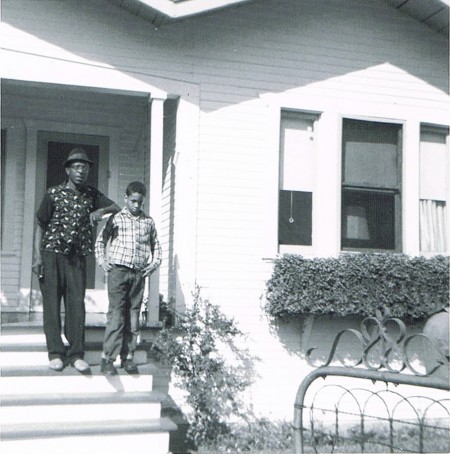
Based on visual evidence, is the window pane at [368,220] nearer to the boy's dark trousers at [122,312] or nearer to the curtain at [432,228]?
the curtain at [432,228]

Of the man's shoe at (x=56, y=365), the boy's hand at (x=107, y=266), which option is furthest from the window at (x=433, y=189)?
the man's shoe at (x=56, y=365)

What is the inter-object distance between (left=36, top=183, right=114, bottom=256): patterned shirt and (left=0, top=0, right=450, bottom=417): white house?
3.28 feet

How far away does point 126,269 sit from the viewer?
622 centimetres

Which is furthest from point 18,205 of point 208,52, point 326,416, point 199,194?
point 326,416

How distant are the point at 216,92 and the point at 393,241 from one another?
108 inches

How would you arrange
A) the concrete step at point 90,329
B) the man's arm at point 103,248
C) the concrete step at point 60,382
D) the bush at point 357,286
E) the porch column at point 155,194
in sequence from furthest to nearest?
the bush at point 357,286 < the porch column at point 155,194 < the concrete step at point 90,329 < the man's arm at point 103,248 < the concrete step at point 60,382

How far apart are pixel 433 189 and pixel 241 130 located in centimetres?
258

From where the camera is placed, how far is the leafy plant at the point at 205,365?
6891mm

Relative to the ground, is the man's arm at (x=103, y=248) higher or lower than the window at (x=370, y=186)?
lower

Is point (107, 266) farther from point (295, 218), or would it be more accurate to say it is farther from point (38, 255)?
point (295, 218)

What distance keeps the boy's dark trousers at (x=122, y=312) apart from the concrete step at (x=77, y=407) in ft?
1.24

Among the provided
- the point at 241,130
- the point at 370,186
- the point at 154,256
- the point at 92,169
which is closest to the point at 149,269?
the point at 154,256

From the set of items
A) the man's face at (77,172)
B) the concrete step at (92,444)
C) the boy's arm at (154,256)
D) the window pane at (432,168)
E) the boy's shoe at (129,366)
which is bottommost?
the concrete step at (92,444)

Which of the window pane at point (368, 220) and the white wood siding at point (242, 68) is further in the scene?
the window pane at point (368, 220)
